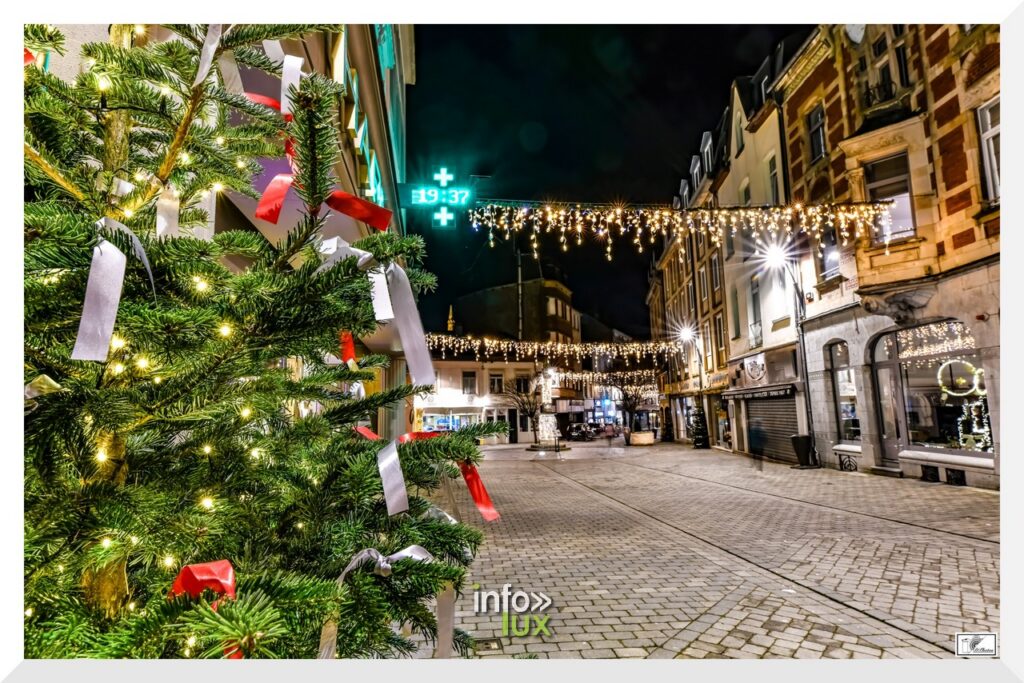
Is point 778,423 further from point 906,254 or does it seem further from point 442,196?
point 442,196

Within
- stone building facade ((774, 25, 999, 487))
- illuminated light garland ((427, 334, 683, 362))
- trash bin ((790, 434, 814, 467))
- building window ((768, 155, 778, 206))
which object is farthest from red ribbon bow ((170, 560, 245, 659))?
illuminated light garland ((427, 334, 683, 362))

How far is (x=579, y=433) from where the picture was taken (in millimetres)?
29453

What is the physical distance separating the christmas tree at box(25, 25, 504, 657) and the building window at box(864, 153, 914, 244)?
1202 cm

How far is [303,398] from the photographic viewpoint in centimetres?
151

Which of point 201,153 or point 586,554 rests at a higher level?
point 201,153

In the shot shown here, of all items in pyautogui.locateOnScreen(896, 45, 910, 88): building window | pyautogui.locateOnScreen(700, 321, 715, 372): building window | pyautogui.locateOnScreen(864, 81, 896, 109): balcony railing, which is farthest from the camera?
pyautogui.locateOnScreen(700, 321, 715, 372): building window

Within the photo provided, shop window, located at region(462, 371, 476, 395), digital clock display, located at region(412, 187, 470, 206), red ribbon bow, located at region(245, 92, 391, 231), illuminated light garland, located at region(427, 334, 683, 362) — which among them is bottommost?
red ribbon bow, located at region(245, 92, 391, 231)

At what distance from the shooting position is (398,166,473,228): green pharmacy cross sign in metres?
7.25

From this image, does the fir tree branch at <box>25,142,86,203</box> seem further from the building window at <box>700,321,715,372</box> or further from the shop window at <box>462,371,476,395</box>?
the shop window at <box>462,371,476,395</box>

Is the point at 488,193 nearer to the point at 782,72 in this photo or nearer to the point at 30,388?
the point at 30,388

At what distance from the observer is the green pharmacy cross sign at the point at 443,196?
23.8ft
